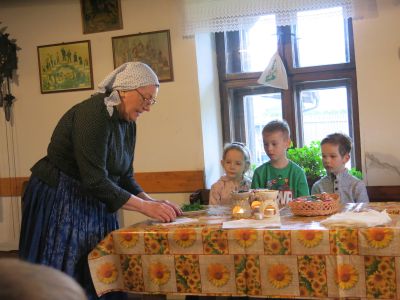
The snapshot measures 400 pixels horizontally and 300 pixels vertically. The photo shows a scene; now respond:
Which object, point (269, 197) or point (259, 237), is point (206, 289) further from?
point (269, 197)

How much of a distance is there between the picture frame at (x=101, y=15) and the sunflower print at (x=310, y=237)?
2305 millimetres

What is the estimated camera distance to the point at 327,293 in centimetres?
173

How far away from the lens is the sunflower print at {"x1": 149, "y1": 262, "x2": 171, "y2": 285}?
1935 millimetres

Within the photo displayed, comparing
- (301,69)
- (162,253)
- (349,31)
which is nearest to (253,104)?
(301,69)

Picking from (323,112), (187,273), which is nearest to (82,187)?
(187,273)

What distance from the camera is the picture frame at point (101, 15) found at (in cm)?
355

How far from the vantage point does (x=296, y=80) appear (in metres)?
3.46

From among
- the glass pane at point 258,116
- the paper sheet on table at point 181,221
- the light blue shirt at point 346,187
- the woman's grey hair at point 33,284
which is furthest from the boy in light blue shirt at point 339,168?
the woman's grey hair at point 33,284

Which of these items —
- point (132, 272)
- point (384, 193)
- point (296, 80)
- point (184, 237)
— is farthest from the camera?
point (296, 80)

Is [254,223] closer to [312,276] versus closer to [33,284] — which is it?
[312,276]

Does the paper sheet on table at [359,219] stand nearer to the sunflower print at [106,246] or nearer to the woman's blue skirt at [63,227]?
the sunflower print at [106,246]

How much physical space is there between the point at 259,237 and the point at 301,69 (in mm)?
1901

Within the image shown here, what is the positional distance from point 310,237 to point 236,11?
6.40ft

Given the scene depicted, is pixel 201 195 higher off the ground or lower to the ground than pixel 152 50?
lower
